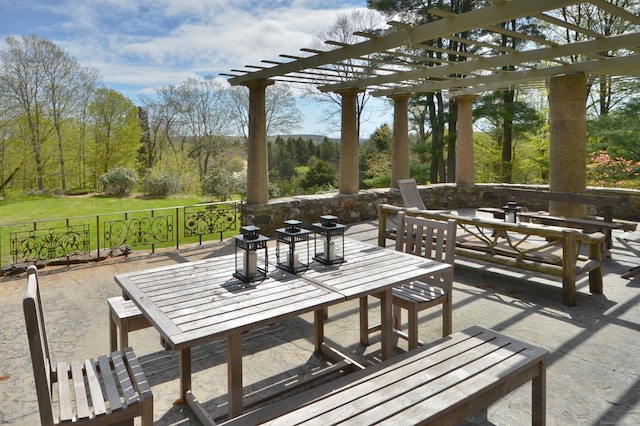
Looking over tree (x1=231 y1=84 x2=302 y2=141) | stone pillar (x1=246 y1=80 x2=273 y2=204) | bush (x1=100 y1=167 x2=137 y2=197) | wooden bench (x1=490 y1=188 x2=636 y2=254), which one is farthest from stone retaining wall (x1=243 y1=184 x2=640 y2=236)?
tree (x1=231 y1=84 x2=302 y2=141)

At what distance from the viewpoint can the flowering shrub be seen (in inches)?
376

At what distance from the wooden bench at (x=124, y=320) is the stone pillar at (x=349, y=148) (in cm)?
555

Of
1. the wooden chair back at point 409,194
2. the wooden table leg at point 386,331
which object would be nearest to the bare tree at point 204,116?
the wooden chair back at point 409,194

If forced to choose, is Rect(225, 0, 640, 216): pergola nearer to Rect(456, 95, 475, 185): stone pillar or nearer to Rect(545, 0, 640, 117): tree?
Rect(456, 95, 475, 185): stone pillar

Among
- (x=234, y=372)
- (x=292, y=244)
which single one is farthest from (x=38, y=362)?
(x=292, y=244)

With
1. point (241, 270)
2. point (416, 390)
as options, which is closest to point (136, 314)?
point (241, 270)

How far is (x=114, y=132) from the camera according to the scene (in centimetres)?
1758

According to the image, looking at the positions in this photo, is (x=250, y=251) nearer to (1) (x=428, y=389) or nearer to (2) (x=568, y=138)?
(1) (x=428, y=389)

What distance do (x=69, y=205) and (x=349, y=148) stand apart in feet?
31.4

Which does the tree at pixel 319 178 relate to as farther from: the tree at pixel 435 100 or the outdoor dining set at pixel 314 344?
the outdoor dining set at pixel 314 344

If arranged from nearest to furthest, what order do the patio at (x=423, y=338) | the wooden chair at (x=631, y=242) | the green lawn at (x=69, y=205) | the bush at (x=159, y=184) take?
the patio at (x=423, y=338), the wooden chair at (x=631, y=242), the green lawn at (x=69, y=205), the bush at (x=159, y=184)

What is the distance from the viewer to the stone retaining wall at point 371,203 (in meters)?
6.62

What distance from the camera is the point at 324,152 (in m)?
23.8

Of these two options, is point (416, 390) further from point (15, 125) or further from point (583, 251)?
point (15, 125)
